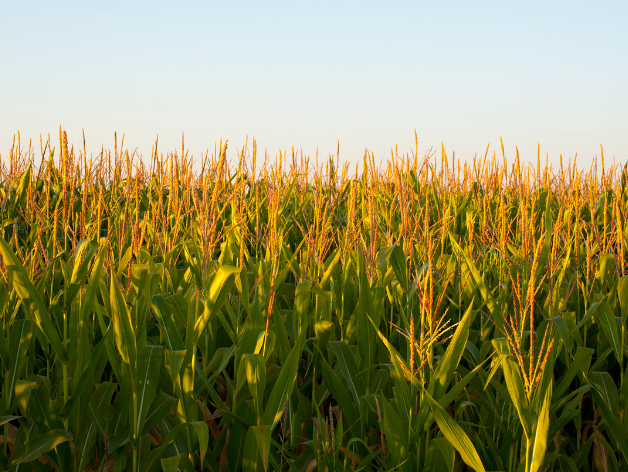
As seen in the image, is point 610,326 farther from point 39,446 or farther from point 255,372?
point 39,446

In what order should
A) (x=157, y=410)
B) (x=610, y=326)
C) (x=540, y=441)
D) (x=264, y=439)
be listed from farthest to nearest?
1. (x=610, y=326)
2. (x=157, y=410)
3. (x=264, y=439)
4. (x=540, y=441)

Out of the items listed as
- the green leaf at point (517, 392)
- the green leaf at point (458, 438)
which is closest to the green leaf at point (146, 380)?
the green leaf at point (458, 438)

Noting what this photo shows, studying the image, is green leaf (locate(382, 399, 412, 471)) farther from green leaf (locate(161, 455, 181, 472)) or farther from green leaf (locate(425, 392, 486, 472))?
green leaf (locate(161, 455, 181, 472))

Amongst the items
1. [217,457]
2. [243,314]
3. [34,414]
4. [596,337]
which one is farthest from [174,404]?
[596,337]

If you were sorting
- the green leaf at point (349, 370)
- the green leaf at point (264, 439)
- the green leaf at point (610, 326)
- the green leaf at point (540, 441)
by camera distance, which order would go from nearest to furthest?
the green leaf at point (540, 441), the green leaf at point (264, 439), the green leaf at point (349, 370), the green leaf at point (610, 326)

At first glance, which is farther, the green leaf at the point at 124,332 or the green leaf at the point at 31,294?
the green leaf at the point at 31,294

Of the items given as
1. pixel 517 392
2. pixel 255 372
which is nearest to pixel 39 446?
pixel 255 372

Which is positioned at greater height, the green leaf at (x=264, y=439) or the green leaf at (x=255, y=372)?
the green leaf at (x=255, y=372)

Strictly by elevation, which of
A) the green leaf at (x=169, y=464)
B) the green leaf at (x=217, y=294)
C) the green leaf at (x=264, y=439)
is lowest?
the green leaf at (x=169, y=464)

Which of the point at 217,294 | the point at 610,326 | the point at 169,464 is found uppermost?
the point at 217,294

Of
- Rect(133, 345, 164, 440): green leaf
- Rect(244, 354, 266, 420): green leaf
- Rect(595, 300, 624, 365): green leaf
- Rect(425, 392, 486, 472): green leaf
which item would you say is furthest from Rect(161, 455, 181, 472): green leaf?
Rect(595, 300, 624, 365): green leaf

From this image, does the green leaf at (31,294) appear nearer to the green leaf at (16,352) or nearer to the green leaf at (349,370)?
the green leaf at (16,352)

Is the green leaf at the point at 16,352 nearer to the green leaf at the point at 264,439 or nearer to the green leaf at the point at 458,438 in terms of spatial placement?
the green leaf at the point at 264,439

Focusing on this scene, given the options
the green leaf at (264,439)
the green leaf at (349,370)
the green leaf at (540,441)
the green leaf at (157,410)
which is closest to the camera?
the green leaf at (540,441)
